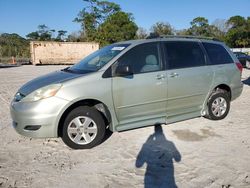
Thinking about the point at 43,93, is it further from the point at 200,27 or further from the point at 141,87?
the point at 200,27

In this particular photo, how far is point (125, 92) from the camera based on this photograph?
15.0 ft

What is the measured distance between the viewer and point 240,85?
6.29 meters

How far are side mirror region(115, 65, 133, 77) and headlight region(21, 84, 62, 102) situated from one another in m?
0.98

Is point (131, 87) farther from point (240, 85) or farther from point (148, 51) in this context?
point (240, 85)

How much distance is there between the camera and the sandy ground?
133 inches

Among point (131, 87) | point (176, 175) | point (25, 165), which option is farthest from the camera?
point (131, 87)

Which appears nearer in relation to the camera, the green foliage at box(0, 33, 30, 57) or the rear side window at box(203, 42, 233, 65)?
the rear side window at box(203, 42, 233, 65)

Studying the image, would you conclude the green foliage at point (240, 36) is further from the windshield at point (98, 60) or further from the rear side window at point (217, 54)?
the windshield at point (98, 60)

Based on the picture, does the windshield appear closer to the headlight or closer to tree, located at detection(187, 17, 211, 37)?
the headlight

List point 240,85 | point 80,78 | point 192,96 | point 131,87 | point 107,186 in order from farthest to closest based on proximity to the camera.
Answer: point 240,85, point 192,96, point 131,87, point 80,78, point 107,186

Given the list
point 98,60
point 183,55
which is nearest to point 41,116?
point 98,60

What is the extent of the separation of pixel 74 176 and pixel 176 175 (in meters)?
1.36

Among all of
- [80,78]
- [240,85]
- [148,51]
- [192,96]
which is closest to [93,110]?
[80,78]

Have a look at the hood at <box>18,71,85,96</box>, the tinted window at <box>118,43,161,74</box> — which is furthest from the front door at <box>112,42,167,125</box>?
the hood at <box>18,71,85,96</box>
